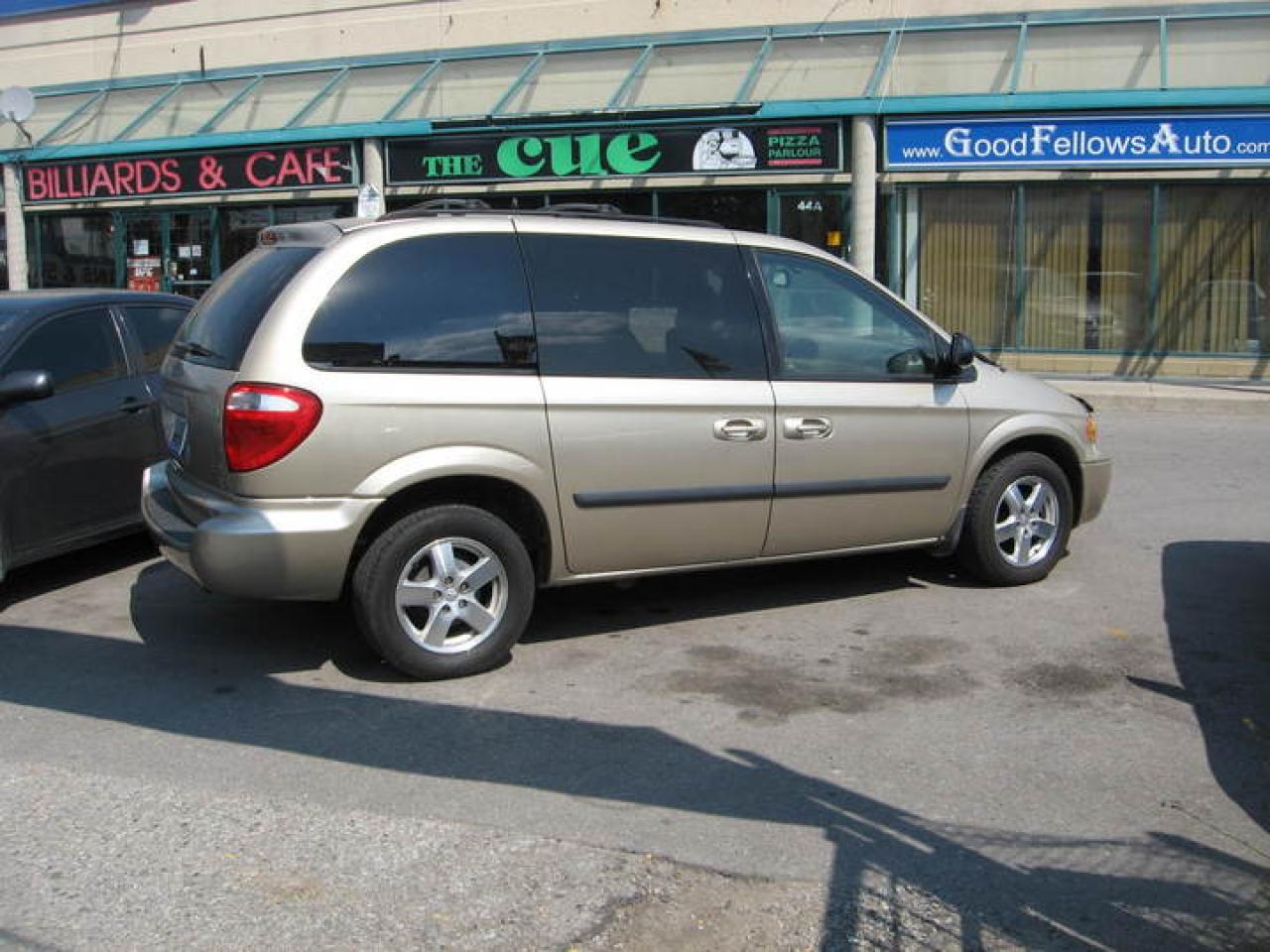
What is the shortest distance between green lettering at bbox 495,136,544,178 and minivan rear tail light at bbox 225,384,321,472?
14623 mm

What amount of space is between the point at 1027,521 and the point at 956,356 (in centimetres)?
105

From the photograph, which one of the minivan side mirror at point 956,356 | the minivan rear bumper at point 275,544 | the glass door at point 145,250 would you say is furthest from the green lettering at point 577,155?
the minivan rear bumper at point 275,544

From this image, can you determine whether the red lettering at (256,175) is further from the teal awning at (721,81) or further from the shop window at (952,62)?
the shop window at (952,62)

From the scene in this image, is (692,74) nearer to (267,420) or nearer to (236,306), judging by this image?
(236,306)

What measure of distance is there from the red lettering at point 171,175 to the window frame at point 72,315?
14.6m

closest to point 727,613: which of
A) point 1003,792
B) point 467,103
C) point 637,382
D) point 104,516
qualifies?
point 637,382

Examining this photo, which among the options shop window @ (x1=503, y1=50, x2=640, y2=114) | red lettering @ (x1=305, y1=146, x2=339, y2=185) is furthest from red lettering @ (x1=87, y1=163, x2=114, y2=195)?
shop window @ (x1=503, y1=50, x2=640, y2=114)

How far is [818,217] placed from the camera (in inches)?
712

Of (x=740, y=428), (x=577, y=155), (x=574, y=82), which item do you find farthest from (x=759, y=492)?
(x=574, y=82)

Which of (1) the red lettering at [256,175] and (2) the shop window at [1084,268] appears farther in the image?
(1) the red lettering at [256,175]

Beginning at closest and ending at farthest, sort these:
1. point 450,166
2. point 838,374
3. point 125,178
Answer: point 838,374 → point 450,166 → point 125,178

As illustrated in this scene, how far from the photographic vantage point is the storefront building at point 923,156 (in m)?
17.1

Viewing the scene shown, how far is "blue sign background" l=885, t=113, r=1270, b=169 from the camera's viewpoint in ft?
54.3

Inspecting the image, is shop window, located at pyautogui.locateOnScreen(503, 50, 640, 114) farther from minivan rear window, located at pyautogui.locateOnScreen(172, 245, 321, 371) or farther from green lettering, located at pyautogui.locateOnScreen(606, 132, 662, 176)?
minivan rear window, located at pyautogui.locateOnScreen(172, 245, 321, 371)
